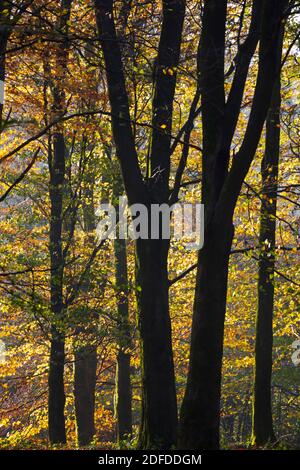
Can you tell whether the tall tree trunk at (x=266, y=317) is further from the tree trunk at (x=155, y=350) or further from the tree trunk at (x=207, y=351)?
the tree trunk at (x=207, y=351)

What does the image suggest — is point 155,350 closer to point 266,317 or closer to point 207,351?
point 207,351

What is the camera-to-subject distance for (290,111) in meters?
14.3

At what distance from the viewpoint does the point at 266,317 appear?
13711mm

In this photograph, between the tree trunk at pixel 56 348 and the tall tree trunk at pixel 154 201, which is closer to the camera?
the tall tree trunk at pixel 154 201

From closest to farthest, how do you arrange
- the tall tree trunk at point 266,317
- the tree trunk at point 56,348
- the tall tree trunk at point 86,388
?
the tall tree trunk at point 266,317, the tree trunk at point 56,348, the tall tree trunk at point 86,388

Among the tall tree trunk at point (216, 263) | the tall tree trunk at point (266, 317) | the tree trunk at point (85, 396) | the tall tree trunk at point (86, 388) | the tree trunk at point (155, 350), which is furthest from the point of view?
the tree trunk at point (85, 396)

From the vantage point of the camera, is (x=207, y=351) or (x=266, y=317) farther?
(x=266, y=317)

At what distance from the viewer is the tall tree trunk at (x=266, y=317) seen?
13055mm

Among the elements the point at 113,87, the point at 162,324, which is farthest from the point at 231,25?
the point at 162,324

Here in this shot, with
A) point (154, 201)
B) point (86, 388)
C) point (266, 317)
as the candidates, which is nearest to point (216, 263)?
point (154, 201)

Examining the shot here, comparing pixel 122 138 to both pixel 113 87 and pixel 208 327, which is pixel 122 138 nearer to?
pixel 113 87

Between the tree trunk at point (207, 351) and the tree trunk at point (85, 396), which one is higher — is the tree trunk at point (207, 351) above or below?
above

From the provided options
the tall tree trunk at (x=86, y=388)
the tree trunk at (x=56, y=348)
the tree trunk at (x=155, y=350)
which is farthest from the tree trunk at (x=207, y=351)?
the tall tree trunk at (x=86, y=388)
